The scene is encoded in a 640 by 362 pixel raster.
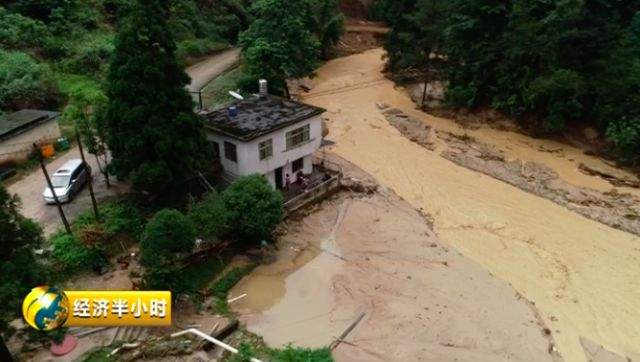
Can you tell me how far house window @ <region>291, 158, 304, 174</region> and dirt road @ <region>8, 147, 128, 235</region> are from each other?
30.8 feet

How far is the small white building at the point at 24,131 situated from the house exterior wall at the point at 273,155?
10140 mm

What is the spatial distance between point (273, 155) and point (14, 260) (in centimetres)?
1543

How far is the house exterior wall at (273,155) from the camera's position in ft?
87.9

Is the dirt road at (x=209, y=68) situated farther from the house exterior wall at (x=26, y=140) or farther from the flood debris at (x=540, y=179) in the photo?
the flood debris at (x=540, y=179)

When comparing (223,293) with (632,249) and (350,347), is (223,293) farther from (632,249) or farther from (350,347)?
(632,249)

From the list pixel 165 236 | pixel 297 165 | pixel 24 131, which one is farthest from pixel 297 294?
pixel 24 131

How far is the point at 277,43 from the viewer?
39406 millimetres

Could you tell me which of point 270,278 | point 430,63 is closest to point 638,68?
point 430,63

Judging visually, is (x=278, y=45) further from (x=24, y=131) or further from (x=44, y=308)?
(x=44, y=308)

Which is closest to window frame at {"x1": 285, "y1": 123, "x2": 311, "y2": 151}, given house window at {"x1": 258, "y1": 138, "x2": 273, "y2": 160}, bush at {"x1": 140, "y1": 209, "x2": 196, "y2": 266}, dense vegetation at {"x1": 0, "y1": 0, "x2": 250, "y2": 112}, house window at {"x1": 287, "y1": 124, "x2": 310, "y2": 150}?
house window at {"x1": 287, "y1": 124, "x2": 310, "y2": 150}

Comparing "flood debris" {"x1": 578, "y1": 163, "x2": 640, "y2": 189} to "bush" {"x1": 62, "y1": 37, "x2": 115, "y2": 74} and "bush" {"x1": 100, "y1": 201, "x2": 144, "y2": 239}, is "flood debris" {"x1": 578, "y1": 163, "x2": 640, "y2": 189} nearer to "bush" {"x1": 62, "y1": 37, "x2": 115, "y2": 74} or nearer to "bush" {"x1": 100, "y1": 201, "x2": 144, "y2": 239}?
"bush" {"x1": 100, "y1": 201, "x2": 144, "y2": 239}

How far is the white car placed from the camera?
24609mm

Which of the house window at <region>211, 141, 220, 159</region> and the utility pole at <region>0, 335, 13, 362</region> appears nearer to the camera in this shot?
the utility pole at <region>0, 335, 13, 362</region>

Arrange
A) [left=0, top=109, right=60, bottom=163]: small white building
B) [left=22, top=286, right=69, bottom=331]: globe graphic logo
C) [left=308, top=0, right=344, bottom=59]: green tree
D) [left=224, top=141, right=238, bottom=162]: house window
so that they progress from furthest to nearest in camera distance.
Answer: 1. [left=308, top=0, right=344, bottom=59]: green tree
2. [left=0, top=109, right=60, bottom=163]: small white building
3. [left=224, top=141, right=238, bottom=162]: house window
4. [left=22, top=286, right=69, bottom=331]: globe graphic logo
